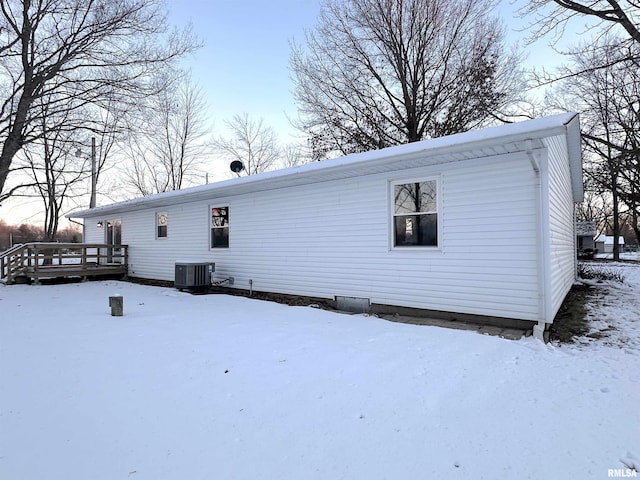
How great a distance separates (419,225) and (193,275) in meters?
5.68

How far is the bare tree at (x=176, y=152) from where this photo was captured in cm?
2462

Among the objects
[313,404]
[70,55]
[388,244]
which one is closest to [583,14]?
[388,244]

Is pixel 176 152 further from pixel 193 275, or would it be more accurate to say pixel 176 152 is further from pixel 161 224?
pixel 193 275

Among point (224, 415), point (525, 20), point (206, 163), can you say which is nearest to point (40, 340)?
point (224, 415)

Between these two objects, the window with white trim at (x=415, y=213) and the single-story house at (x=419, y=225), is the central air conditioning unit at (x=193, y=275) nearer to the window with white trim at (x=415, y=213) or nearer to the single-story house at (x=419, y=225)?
the single-story house at (x=419, y=225)

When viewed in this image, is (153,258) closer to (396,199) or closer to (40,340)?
(40,340)

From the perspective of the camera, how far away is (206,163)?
85.3ft

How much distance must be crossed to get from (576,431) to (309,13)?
1655 centimetres

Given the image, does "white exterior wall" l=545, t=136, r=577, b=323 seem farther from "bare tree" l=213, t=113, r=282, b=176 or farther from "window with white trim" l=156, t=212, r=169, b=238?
"bare tree" l=213, t=113, r=282, b=176

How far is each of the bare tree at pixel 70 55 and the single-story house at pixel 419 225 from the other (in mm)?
4796

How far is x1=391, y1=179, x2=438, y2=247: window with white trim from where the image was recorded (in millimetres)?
5904

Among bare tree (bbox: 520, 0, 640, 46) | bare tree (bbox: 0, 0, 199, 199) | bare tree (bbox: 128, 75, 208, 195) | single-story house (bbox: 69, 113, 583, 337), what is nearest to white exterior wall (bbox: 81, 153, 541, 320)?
single-story house (bbox: 69, 113, 583, 337)

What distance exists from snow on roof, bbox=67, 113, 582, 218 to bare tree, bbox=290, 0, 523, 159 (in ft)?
20.3

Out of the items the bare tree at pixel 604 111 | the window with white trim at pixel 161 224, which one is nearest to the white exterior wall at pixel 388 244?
the window with white trim at pixel 161 224
